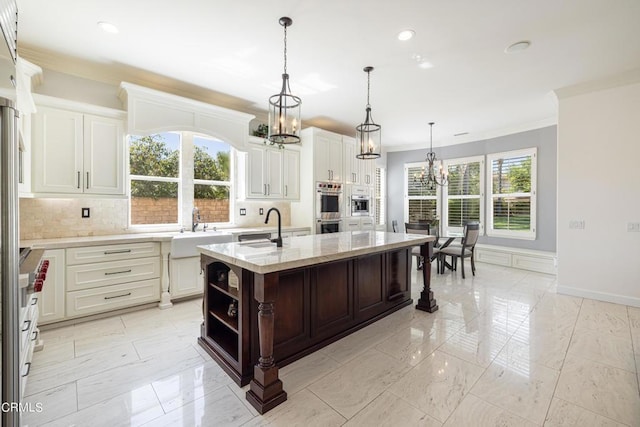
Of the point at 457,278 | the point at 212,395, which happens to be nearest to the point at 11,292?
the point at 212,395

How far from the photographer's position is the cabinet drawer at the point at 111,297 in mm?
2971

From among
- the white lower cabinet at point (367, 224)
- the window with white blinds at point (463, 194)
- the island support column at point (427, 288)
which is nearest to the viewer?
the island support column at point (427, 288)

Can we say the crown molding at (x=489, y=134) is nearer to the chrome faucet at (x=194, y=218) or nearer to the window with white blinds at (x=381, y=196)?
the window with white blinds at (x=381, y=196)

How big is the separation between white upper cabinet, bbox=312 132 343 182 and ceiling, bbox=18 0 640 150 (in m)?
0.89

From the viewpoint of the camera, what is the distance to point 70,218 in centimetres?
332

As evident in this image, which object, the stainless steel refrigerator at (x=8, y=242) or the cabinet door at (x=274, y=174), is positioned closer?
the stainless steel refrigerator at (x=8, y=242)

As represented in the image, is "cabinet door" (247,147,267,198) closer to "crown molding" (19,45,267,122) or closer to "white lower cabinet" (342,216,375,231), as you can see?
"crown molding" (19,45,267,122)

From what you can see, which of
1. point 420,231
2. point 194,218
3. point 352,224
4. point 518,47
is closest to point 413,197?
point 420,231

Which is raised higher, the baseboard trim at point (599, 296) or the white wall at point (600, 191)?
the white wall at point (600, 191)

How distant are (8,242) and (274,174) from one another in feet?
13.4

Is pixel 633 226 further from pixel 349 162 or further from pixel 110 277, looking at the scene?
pixel 110 277

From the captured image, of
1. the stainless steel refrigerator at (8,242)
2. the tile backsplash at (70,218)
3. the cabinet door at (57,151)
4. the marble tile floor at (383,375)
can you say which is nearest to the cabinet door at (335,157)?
the marble tile floor at (383,375)

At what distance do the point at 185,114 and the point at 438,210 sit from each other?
19.1 ft

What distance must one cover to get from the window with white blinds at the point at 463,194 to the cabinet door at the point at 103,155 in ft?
21.2
